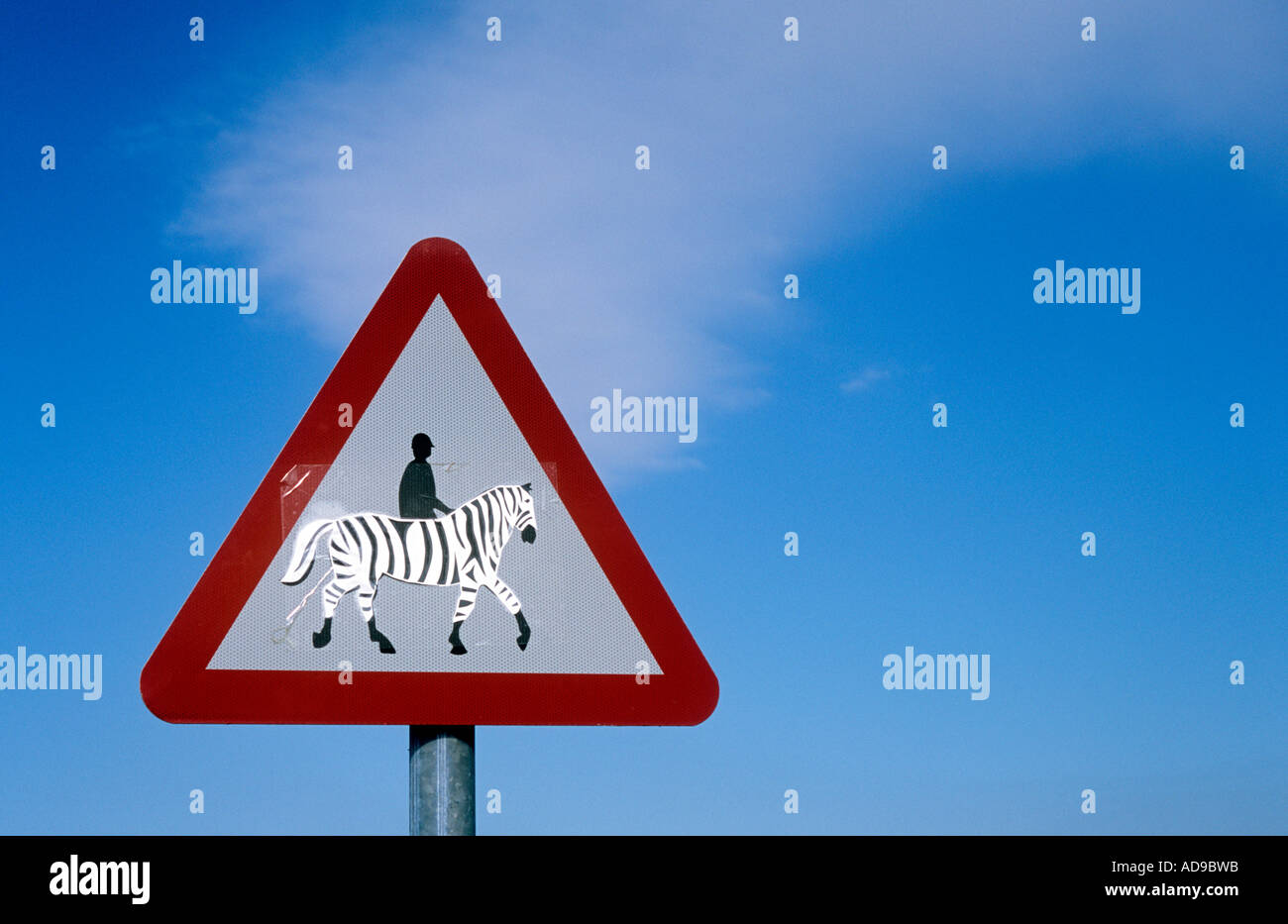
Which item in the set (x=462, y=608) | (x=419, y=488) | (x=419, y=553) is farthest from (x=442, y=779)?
(x=419, y=488)

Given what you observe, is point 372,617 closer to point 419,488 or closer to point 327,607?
point 327,607

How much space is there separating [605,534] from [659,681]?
311mm

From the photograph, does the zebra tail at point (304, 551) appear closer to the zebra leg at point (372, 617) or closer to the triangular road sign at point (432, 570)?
the triangular road sign at point (432, 570)

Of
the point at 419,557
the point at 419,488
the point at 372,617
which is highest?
the point at 419,488

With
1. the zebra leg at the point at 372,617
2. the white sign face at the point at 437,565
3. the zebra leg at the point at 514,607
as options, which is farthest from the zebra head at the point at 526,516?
the zebra leg at the point at 372,617

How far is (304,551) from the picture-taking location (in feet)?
7.25

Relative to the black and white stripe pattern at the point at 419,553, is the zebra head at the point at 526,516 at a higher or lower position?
higher

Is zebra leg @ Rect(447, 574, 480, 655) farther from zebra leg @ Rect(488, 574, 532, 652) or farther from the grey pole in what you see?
the grey pole

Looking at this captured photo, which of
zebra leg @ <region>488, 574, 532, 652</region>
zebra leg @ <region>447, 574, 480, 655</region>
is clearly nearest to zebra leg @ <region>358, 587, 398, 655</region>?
zebra leg @ <region>447, 574, 480, 655</region>

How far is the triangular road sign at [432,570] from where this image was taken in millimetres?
2150

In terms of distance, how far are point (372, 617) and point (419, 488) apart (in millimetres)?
258

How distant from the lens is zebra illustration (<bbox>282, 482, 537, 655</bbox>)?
2139 mm
